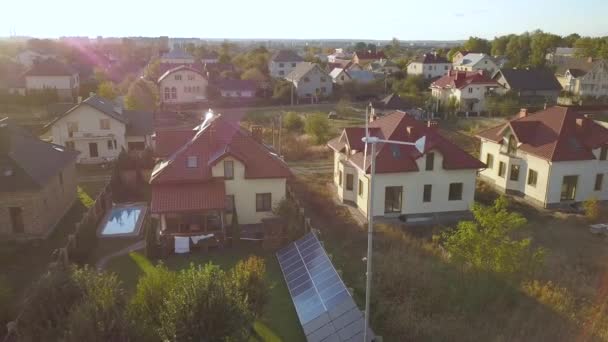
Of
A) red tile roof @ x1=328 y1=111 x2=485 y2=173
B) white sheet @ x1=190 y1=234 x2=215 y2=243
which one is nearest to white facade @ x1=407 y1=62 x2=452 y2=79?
red tile roof @ x1=328 y1=111 x2=485 y2=173

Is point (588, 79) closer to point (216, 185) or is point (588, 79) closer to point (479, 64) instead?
point (479, 64)

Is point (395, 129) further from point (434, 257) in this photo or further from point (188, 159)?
point (188, 159)

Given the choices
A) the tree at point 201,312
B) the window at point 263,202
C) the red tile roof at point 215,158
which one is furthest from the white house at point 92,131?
the tree at point 201,312

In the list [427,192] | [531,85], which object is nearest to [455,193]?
[427,192]

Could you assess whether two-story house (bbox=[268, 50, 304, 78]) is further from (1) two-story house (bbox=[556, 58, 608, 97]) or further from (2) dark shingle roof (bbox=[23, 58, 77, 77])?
(1) two-story house (bbox=[556, 58, 608, 97])

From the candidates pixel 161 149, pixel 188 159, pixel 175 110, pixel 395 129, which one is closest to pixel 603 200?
pixel 395 129

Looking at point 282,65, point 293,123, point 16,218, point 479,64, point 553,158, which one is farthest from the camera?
point 282,65
